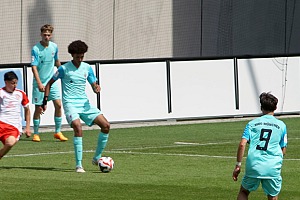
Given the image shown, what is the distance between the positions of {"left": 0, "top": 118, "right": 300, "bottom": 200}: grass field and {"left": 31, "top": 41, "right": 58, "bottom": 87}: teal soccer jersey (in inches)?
56.9

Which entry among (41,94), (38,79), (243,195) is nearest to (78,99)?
(38,79)

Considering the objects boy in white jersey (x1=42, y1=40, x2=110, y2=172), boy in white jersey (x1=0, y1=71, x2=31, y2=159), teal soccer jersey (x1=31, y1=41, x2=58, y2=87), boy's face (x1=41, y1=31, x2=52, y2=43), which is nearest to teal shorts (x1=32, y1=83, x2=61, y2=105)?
teal soccer jersey (x1=31, y1=41, x2=58, y2=87)

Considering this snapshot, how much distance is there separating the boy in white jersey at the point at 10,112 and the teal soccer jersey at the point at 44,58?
4.94m

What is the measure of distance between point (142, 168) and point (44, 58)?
5469mm

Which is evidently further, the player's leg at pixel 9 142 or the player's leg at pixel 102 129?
the player's leg at pixel 102 129

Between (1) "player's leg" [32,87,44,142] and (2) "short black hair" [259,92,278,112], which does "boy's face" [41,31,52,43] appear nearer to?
(1) "player's leg" [32,87,44,142]

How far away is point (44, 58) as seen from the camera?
2169 centimetres

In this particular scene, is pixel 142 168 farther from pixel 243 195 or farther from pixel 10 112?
pixel 243 195

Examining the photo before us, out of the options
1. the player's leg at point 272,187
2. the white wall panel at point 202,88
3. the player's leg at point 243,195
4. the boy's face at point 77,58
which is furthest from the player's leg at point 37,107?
the player's leg at point 272,187

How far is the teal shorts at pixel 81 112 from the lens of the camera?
1670 centimetres

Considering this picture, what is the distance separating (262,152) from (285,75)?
56.3 feet

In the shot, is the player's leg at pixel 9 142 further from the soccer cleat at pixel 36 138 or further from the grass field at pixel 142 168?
the soccer cleat at pixel 36 138

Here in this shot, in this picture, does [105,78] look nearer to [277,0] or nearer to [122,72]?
[122,72]

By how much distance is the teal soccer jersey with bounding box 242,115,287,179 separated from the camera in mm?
11398
